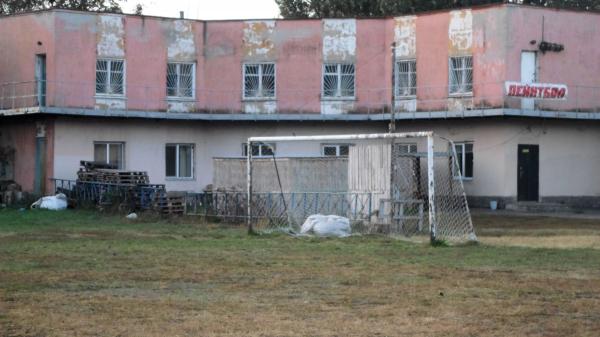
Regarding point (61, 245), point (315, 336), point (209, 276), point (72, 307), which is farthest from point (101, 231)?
point (315, 336)

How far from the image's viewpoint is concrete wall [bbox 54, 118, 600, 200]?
43.1 meters

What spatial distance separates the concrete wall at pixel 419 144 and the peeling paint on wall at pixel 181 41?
2.84 m

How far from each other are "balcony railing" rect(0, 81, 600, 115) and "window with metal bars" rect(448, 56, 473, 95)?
0.26 m

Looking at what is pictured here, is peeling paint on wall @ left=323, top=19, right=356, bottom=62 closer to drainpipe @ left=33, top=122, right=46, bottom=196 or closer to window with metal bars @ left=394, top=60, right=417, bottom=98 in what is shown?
window with metal bars @ left=394, top=60, right=417, bottom=98

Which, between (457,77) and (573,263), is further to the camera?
(457,77)

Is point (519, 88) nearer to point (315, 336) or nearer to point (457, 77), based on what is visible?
point (457, 77)

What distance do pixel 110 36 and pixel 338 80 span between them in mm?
9568

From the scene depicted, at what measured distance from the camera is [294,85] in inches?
1804

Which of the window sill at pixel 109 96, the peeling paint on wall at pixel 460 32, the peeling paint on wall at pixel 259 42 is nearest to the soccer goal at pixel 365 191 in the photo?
the peeling paint on wall at pixel 460 32

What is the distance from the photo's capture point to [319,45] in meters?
45.8

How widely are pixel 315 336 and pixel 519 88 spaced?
104ft

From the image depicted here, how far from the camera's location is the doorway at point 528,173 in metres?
43.2

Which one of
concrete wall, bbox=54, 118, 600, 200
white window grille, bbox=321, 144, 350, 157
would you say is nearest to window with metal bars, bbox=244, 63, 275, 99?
concrete wall, bbox=54, 118, 600, 200

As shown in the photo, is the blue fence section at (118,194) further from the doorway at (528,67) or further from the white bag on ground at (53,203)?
the doorway at (528,67)
